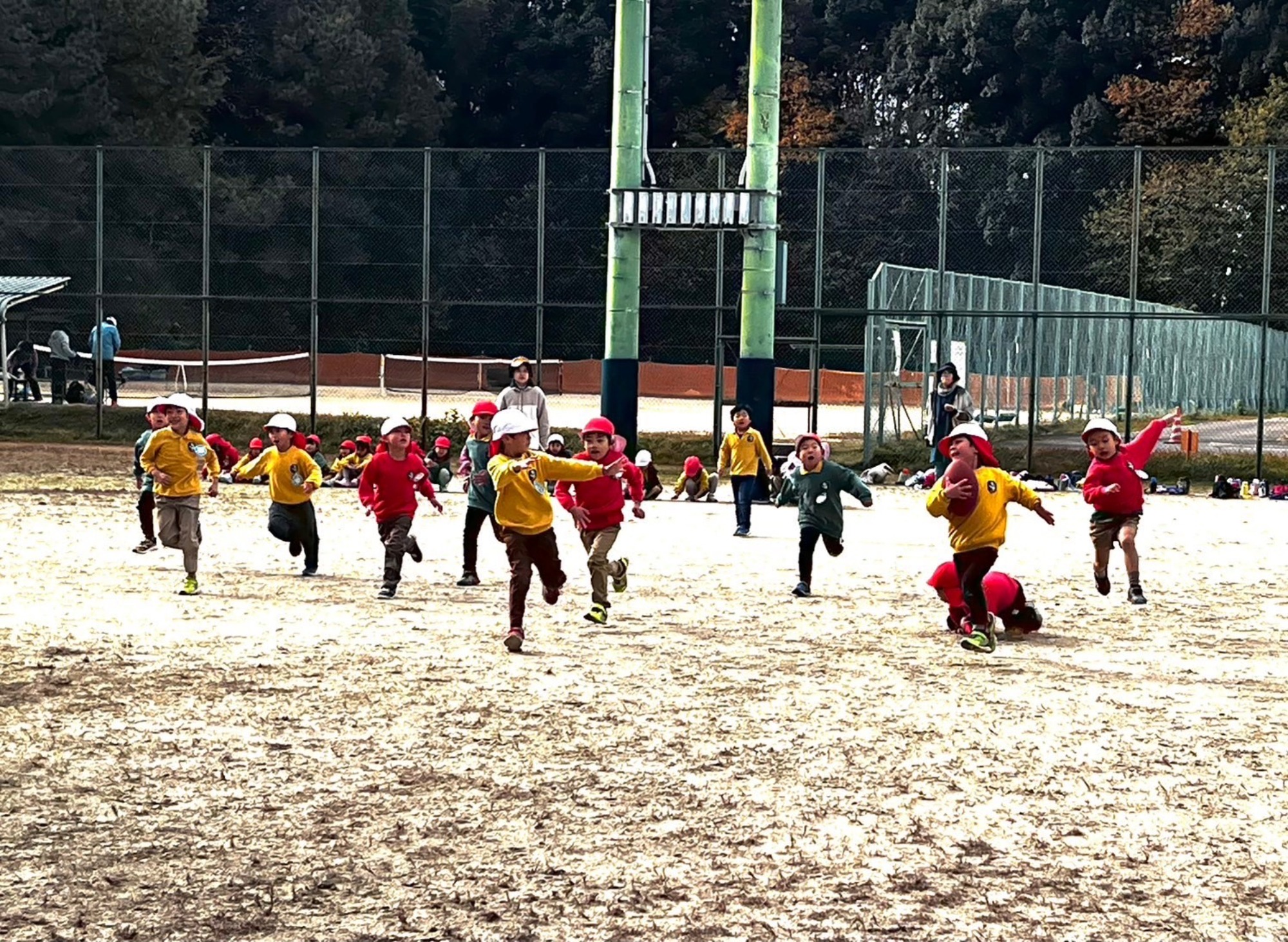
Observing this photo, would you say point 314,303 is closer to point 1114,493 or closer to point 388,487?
point 388,487

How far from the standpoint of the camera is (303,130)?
61.7m

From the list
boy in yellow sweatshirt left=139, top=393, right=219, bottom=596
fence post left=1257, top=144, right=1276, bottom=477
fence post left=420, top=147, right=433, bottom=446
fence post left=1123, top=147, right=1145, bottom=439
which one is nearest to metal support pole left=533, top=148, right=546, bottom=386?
fence post left=420, top=147, right=433, bottom=446

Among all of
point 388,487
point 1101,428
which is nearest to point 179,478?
point 388,487

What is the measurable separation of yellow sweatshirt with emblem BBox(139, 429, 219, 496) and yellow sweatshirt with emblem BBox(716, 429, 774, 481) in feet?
22.8

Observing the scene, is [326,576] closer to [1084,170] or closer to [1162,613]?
[1162,613]

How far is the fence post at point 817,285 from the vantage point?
99.9ft

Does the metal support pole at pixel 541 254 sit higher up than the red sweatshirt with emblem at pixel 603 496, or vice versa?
the metal support pole at pixel 541 254

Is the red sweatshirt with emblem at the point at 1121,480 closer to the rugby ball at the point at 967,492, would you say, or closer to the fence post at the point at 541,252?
the rugby ball at the point at 967,492

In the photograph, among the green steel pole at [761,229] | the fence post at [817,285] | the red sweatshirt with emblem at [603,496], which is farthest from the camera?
the fence post at [817,285]

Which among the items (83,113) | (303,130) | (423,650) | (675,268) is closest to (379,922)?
(423,650)

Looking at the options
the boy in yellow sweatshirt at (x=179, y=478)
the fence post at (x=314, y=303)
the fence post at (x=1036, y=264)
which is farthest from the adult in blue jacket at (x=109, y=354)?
the boy in yellow sweatshirt at (x=179, y=478)

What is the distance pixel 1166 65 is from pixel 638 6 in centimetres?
3542

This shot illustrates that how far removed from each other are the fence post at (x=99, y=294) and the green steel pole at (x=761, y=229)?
36.3ft

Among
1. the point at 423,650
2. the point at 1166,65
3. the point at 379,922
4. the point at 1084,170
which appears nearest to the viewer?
the point at 379,922
